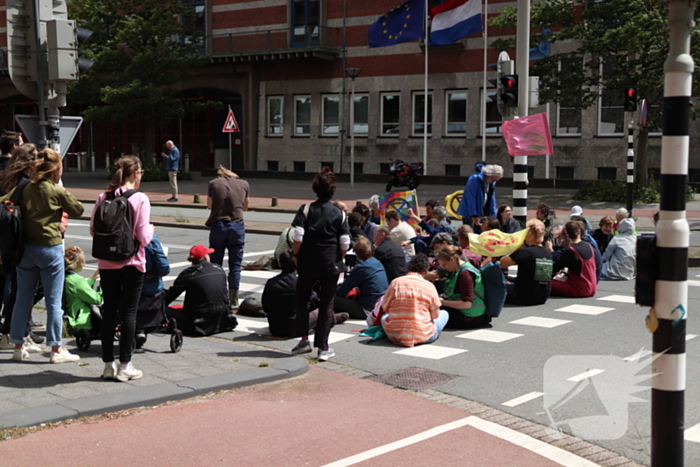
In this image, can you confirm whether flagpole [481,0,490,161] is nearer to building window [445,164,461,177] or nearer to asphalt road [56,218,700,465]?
building window [445,164,461,177]

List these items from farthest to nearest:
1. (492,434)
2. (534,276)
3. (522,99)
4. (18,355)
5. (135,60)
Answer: (135,60)
(522,99)
(534,276)
(18,355)
(492,434)

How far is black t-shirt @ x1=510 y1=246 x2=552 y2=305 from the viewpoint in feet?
34.2

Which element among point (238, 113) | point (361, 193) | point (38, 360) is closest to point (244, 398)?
point (38, 360)

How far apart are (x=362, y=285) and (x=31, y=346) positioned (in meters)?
3.77

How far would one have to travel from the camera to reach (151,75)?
37.6 meters

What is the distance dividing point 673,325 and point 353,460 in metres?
2.01

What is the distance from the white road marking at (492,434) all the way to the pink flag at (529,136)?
7.69 meters

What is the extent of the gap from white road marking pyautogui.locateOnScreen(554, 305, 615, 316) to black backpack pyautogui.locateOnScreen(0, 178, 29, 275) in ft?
20.9

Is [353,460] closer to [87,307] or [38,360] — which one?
[38,360]

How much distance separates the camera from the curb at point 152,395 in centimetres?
570

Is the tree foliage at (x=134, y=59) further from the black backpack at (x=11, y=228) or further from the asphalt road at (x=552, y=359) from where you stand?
the black backpack at (x=11, y=228)

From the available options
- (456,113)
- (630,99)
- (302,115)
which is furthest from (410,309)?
(302,115)

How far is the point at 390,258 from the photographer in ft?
33.9

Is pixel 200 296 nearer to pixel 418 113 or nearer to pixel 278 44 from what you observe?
pixel 418 113
